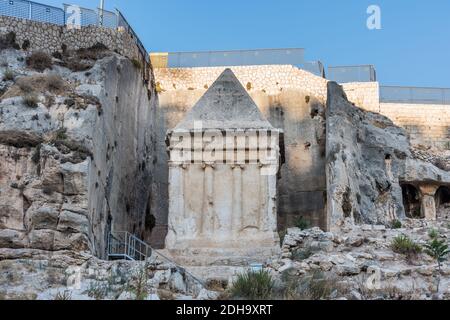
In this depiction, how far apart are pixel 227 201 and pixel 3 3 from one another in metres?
11.4

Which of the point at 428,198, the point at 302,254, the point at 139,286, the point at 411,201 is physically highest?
the point at 428,198

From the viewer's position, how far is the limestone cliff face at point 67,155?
21.9 metres

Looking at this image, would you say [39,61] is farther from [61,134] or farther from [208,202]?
[208,202]

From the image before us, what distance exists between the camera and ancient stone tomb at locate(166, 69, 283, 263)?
74.7ft

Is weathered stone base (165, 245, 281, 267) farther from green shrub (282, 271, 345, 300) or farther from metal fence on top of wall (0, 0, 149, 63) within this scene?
metal fence on top of wall (0, 0, 149, 63)

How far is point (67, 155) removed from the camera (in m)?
22.9

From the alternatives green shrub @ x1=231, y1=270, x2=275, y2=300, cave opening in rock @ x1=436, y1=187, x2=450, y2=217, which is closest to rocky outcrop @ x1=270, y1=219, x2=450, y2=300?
green shrub @ x1=231, y1=270, x2=275, y2=300

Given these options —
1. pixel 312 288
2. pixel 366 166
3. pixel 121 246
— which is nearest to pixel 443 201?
pixel 366 166

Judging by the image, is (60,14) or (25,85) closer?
(25,85)

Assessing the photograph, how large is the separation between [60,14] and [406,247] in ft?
52.8

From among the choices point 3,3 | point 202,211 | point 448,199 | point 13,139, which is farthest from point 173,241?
point 448,199

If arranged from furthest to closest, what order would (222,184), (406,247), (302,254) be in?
1. (222,184)
2. (302,254)
3. (406,247)

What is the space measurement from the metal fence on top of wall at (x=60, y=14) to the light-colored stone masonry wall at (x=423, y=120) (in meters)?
11.8

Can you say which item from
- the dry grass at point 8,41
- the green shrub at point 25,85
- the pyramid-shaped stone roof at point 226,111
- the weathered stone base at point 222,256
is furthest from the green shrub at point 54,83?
the weathered stone base at point 222,256
